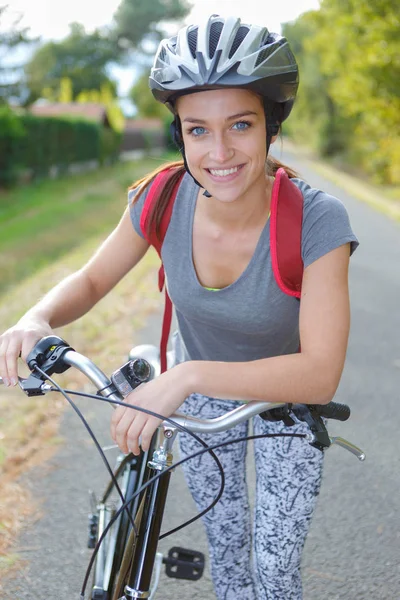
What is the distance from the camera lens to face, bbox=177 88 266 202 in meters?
2.10

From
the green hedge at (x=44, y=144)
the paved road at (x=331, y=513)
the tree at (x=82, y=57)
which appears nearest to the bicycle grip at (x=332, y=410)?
the paved road at (x=331, y=513)

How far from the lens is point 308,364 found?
1917 mm

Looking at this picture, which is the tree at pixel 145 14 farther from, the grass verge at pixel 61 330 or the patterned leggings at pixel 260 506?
the patterned leggings at pixel 260 506

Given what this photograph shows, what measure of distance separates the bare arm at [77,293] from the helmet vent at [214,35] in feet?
1.91

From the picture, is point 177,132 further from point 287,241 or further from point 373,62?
point 373,62

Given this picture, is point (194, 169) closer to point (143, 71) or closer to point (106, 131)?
point (106, 131)

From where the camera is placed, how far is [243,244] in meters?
2.28

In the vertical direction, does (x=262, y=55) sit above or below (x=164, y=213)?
above

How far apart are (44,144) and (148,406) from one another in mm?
27436

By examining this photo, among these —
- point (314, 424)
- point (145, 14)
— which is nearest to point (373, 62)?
point (314, 424)

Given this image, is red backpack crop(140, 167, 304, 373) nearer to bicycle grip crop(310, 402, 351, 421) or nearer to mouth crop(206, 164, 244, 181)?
mouth crop(206, 164, 244, 181)

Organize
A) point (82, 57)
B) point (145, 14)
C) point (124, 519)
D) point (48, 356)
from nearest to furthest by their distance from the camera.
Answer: point (48, 356)
point (124, 519)
point (145, 14)
point (82, 57)

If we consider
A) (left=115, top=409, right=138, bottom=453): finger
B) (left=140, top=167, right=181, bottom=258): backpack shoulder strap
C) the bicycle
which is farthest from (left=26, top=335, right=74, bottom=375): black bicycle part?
(left=140, top=167, right=181, bottom=258): backpack shoulder strap

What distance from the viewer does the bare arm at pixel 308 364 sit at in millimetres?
1848
